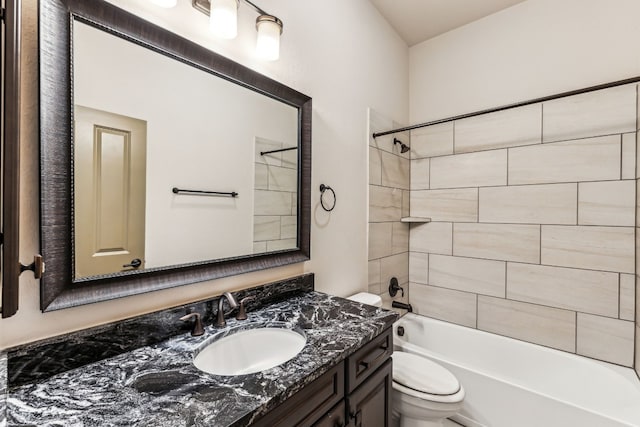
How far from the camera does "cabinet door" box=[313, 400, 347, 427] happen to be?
2.96ft

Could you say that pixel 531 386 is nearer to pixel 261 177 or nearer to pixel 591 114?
pixel 591 114

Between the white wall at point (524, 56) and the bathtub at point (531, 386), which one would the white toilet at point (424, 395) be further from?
the white wall at point (524, 56)

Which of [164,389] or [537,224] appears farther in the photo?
[537,224]

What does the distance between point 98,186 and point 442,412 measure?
1760 mm

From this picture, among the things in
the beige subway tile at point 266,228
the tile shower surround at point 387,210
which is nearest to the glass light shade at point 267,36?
the beige subway tile at point 266,228

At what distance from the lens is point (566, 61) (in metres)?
1.96

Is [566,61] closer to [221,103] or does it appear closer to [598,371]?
[598,371]

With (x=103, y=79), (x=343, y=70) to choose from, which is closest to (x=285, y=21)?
(x=343, y=70)

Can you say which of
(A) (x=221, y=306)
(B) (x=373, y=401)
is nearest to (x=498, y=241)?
(B) (x=373, y=401)

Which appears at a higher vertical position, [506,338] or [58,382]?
[58,382]

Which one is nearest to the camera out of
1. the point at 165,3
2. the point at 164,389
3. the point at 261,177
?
the point at 164,389

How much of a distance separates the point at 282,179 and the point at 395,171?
126cm

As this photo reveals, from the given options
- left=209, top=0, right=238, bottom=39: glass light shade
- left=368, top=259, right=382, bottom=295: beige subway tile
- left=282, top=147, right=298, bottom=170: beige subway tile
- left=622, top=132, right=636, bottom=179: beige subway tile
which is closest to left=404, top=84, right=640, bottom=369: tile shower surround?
left=622, top=132, right=636, bottom=179: beige subway tile

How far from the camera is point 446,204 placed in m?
2.43
